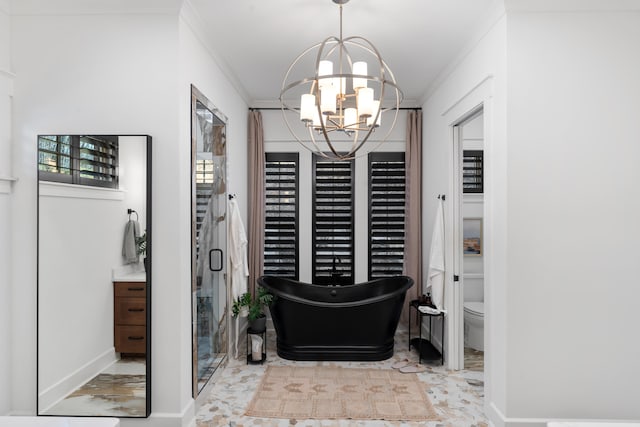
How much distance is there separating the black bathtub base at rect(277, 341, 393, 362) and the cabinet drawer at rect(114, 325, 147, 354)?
5.66 ft

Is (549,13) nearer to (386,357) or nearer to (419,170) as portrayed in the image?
(419,170)

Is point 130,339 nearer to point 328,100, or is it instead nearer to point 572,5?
point 328,100

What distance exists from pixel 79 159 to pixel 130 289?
0.87 metres

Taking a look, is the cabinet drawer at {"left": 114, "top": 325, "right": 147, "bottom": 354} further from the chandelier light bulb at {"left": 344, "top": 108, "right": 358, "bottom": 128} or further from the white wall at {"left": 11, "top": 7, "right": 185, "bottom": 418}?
the chandelier light bulb at {"left": 344, "top": 108, "right": 358, "bottom": 128}

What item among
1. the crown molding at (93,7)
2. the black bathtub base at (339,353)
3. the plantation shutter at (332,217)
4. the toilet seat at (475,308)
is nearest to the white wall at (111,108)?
the crown molding at (93,7)

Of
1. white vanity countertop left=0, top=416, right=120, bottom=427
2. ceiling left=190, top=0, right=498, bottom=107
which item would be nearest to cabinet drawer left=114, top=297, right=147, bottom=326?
white vanity countertop left=0, top=416, right=120, bottom=427

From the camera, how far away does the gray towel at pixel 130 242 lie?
2.52 m

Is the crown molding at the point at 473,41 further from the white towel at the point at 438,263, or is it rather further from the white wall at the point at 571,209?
→ the white towel at the point at 438,263

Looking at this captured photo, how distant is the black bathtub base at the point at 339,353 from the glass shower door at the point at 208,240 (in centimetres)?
71

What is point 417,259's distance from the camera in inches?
190

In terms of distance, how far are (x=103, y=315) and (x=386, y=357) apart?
2.59m

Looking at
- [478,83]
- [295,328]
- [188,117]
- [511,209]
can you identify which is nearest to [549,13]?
[478,83]

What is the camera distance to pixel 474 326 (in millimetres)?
4199

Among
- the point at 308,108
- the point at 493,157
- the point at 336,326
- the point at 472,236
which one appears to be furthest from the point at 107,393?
the point at 472,236
